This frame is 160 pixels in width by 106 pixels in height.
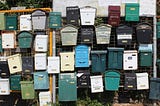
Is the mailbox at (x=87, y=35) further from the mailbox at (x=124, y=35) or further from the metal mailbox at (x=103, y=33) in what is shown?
the mailbox at (x=124, y=35)

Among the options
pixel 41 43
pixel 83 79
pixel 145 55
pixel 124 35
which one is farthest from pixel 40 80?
pixel 145 55

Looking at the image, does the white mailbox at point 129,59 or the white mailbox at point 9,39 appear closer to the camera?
the white mailbox at point 129,59

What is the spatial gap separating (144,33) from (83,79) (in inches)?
64.7

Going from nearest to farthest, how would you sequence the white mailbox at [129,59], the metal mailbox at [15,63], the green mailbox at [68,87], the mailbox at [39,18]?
the green mailbox at [68,87]
the white mailbox at [129,59]
the mailbox at [39,18]
the metal mailbox at [15,63]

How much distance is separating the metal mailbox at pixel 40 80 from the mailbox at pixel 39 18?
1.01m

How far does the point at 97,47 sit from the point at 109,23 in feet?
1.99

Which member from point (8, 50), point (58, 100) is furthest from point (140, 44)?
point (8, 50)

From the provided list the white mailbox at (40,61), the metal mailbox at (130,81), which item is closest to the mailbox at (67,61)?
the white mailbox at (40,61)

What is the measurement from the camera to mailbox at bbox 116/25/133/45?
9117 millimetres

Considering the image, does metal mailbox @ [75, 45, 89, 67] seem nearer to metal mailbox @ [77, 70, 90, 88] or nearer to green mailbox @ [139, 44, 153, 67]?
metal mailbox @ [77, 70, 90, 88]

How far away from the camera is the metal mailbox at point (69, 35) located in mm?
9109

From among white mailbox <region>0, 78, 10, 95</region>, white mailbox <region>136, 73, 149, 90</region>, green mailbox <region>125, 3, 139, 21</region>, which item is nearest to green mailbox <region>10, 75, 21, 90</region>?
white mailbox <region>0, 78, 10, 95</region>

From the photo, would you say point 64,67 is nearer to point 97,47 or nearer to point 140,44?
point 97,47

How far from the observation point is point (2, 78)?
9.45 meters
